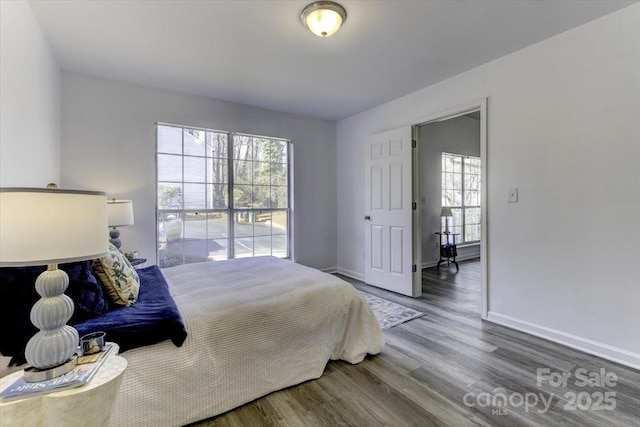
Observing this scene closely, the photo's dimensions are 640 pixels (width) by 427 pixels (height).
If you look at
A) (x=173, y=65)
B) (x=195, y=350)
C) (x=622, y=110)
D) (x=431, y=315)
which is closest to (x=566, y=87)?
(x=622, y=110)

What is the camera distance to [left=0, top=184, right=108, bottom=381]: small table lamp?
0.89 metres

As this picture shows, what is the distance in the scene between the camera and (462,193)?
5.70m

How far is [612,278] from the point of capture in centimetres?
208

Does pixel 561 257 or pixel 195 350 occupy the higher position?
pixel 561 257

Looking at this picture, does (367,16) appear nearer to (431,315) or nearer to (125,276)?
(125,276)

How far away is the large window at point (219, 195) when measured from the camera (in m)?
3.39

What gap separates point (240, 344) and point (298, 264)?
3.49 feet

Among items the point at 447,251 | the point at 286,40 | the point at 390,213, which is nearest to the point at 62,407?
the point at 286,40

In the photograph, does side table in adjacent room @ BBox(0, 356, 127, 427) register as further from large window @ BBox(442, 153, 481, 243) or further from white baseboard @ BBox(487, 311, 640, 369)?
large window @ BBox(442, 153, 481, 243)

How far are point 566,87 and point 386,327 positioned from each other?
8.07ft

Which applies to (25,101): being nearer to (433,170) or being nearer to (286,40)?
(286,40)

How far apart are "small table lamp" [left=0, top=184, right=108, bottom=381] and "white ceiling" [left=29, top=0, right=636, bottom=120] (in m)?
1.66

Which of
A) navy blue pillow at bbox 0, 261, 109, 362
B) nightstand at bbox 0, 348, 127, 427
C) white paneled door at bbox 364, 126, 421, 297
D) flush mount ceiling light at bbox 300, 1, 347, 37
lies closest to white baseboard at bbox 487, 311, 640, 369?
white paneled door at bbox 364, 126, 421, 297

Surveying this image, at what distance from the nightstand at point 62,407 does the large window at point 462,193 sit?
535 centimetres
